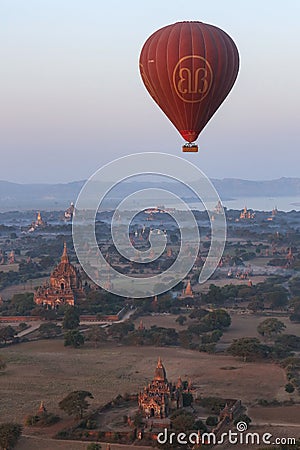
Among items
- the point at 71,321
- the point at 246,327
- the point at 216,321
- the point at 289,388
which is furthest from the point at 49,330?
the point at 289,388

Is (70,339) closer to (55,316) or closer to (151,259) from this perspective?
(55,316)

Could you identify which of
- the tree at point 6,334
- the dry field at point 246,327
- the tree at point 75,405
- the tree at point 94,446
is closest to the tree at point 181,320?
the dry field at point 246,327

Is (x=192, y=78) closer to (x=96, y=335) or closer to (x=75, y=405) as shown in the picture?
(x=75, y=405)

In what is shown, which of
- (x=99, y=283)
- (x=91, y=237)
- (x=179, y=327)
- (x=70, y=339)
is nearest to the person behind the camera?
(x=70, y=339)

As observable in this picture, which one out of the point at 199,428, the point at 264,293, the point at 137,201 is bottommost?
the point at 199,428

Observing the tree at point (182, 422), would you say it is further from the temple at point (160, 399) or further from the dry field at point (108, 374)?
the dry field at point (108, 374)

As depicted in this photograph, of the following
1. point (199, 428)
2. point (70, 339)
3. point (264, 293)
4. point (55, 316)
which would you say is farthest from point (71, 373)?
point (264, 293)

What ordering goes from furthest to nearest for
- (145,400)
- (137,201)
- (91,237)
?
(137,201)
(91,237)
(145,400)
